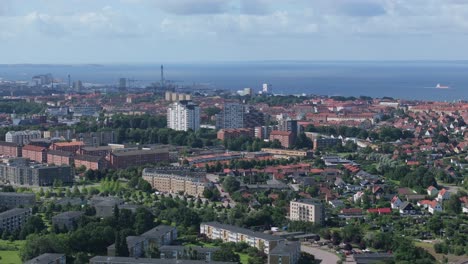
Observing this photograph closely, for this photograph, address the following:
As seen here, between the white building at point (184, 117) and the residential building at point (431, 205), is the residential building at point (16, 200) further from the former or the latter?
the white building at point (184, 117)

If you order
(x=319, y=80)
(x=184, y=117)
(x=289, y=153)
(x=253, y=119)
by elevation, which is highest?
(x=184, y=117)

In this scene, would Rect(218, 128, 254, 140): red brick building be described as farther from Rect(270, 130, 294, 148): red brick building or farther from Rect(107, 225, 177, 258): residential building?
Rect(107, 225, 177, 258): residential building

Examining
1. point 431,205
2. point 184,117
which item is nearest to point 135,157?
point 184,117

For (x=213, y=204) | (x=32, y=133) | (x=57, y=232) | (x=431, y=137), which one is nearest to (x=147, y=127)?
(x=32, y=133)

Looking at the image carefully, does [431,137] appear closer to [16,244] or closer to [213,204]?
[213,204]

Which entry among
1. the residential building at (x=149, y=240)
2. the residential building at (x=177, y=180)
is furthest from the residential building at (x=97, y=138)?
the residential building at (x=149, y=240)

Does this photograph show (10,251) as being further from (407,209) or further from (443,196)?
(443,196)

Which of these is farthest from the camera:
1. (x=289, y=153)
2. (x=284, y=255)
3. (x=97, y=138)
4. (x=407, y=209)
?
(x=97, y=138)
